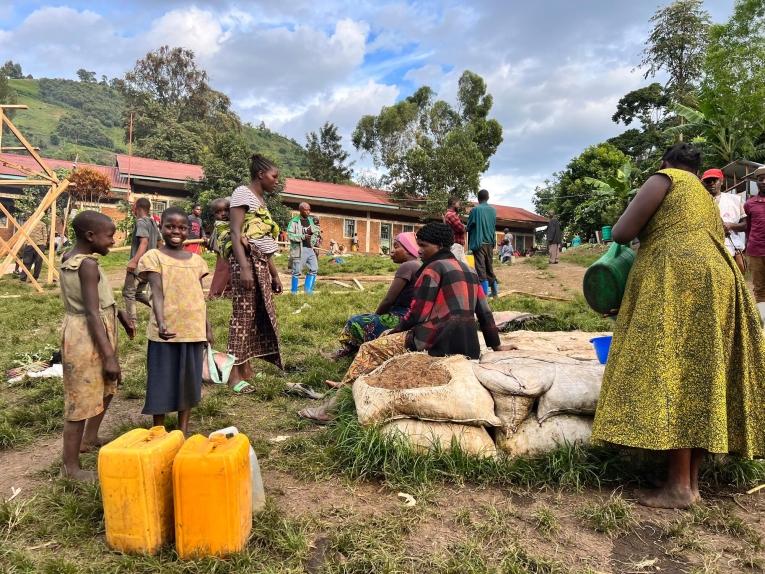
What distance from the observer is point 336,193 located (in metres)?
26.0

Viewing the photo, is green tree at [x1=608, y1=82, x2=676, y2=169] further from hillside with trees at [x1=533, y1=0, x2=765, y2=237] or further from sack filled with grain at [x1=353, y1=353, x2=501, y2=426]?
sack filled with grain at [x1=353, y1=353, x2=501, y2=426]

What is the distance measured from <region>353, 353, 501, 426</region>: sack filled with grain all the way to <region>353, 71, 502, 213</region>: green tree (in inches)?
883

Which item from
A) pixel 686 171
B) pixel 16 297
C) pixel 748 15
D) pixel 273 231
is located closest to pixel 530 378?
pixel 686 171

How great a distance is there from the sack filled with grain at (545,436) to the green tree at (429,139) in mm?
22541

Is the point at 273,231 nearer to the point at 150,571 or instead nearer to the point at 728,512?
the point at 150,571

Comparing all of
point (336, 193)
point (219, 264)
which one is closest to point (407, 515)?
point (219, 264)

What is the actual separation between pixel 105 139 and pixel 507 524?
77.9 metres

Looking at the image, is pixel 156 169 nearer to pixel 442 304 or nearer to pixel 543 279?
pixel 543 279

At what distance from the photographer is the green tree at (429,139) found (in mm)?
25125

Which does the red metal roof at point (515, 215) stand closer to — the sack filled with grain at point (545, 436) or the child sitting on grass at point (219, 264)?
the child sitting on grass at point (219, 264)

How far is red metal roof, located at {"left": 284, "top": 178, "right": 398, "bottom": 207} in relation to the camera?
2440 cm

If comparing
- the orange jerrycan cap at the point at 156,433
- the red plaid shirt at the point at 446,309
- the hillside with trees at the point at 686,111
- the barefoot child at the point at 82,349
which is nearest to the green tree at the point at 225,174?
the hillside with trees at the point at 686,111

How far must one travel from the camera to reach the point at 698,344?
235cm

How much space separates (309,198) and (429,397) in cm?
2195
